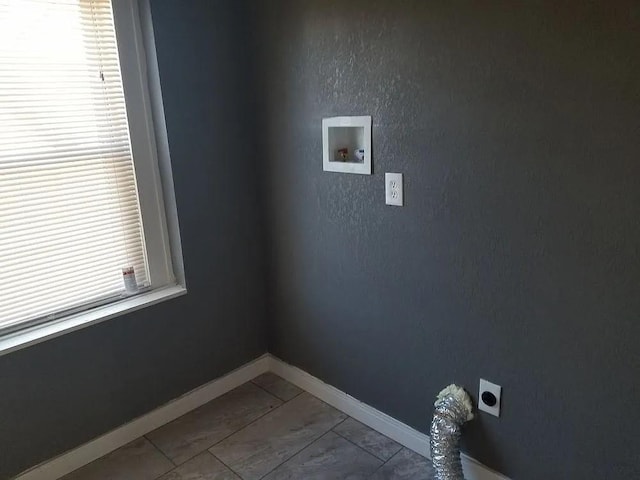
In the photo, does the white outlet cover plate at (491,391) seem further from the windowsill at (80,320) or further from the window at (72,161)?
the window at (72,161)

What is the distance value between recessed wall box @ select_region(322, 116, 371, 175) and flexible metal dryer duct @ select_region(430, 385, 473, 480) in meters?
0.92

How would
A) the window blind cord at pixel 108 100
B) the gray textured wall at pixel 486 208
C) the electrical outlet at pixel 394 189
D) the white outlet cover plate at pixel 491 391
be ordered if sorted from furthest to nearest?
the window blind cord at pixel 108 100 → the electrical outlet at pixel 394 189 → the white outlet cover plate at pixel 491 391 → the gray textured wall at pixel 486 208

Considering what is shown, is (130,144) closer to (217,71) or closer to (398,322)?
(217,71)

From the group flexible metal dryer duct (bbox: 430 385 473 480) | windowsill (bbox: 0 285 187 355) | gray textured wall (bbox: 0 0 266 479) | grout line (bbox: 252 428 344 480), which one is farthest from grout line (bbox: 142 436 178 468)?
flexible metal dryer duct (bbox: 430 385 473 480)

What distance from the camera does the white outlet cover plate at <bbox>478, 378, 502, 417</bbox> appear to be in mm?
1610

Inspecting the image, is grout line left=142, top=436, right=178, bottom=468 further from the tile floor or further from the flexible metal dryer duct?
the flexible metal dryer duct

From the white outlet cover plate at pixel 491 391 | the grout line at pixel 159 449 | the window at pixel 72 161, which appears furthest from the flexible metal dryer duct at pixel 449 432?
the window at pixel 72 161

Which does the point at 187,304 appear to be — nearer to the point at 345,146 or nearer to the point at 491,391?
the point at 345,146

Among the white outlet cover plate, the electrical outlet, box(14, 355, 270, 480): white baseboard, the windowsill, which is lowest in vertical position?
box(14, 355, 270, 480): white baseboard

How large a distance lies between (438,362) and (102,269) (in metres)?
1.46

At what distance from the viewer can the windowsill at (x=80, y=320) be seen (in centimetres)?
173

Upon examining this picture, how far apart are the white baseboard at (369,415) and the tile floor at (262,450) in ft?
0.10

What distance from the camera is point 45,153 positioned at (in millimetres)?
1755

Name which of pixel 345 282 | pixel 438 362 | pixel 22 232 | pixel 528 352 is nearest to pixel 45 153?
pixel 22 232
